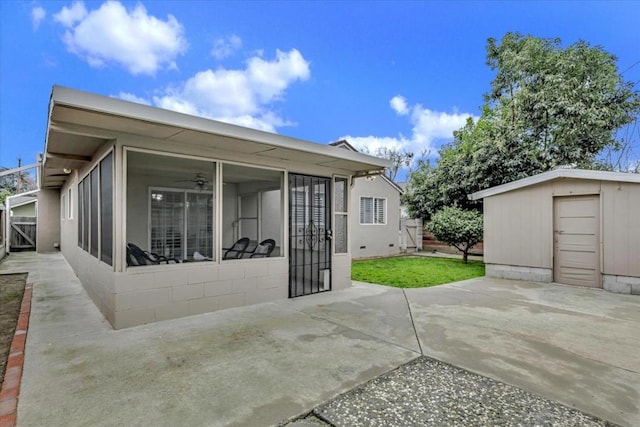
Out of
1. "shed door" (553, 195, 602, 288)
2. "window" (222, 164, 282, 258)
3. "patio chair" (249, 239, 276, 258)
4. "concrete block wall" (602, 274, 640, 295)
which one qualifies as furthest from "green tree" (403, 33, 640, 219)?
"patio chair" (249, 239, 276, 258)

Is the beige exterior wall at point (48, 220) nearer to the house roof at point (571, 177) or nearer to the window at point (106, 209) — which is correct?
the window at point (106, 209)

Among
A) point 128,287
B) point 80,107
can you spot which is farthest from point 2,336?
point 80,107

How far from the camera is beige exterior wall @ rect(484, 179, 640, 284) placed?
21.3 feet

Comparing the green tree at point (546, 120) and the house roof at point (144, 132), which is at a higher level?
the green tree at point (546, 120)

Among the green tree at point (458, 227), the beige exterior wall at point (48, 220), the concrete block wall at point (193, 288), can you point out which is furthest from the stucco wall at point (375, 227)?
the beige exterior wall at point (48, 220)

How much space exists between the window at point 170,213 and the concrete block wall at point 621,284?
8373mm

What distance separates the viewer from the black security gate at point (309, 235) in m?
6.14

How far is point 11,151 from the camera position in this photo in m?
42.1

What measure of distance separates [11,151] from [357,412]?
5625 centimetres

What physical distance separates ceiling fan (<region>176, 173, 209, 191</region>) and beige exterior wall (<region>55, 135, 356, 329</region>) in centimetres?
209

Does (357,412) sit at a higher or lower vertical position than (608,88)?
lower

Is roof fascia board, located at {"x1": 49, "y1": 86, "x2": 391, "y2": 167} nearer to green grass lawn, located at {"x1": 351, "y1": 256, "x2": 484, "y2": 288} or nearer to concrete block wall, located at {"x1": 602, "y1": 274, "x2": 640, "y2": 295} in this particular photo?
green grass lawn, located at {"x1": 351, "y1": 256, "x2": 484, "y2": 288}

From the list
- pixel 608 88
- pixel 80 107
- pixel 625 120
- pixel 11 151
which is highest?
pixel 11 151

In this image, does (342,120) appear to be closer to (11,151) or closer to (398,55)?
(398,55)
